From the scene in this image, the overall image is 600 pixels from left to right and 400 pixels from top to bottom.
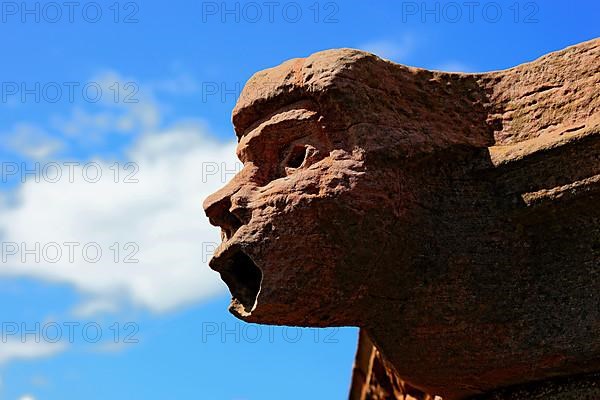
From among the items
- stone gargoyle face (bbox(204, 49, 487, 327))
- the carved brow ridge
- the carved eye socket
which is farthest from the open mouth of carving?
the carved brow ridge

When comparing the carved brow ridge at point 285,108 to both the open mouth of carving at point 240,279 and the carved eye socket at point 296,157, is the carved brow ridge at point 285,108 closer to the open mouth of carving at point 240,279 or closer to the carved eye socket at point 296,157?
the carved eye socket at point 296,157

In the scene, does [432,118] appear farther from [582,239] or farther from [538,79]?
[582,239]

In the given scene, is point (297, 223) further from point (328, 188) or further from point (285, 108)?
point (285, 108)

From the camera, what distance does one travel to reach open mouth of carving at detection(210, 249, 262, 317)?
12.0 ft

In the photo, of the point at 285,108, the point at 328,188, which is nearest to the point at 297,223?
the point at 328,188

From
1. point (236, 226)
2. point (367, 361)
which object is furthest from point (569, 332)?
point (367, 361)

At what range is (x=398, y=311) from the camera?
12.0ft

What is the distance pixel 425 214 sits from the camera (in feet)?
11.9

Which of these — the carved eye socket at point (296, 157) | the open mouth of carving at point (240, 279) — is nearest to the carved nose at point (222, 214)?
the open mouth of carving at point (240, 279)

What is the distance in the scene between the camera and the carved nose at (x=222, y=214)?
3662mm

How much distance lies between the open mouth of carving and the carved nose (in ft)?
0.37

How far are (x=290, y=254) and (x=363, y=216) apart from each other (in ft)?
1.00

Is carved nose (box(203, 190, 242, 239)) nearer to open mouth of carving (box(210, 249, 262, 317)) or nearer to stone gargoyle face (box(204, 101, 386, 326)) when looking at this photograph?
stone gargoyle face (box(204, 101, 386, 326))

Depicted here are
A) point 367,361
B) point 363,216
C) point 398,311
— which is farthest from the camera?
point 367,361
